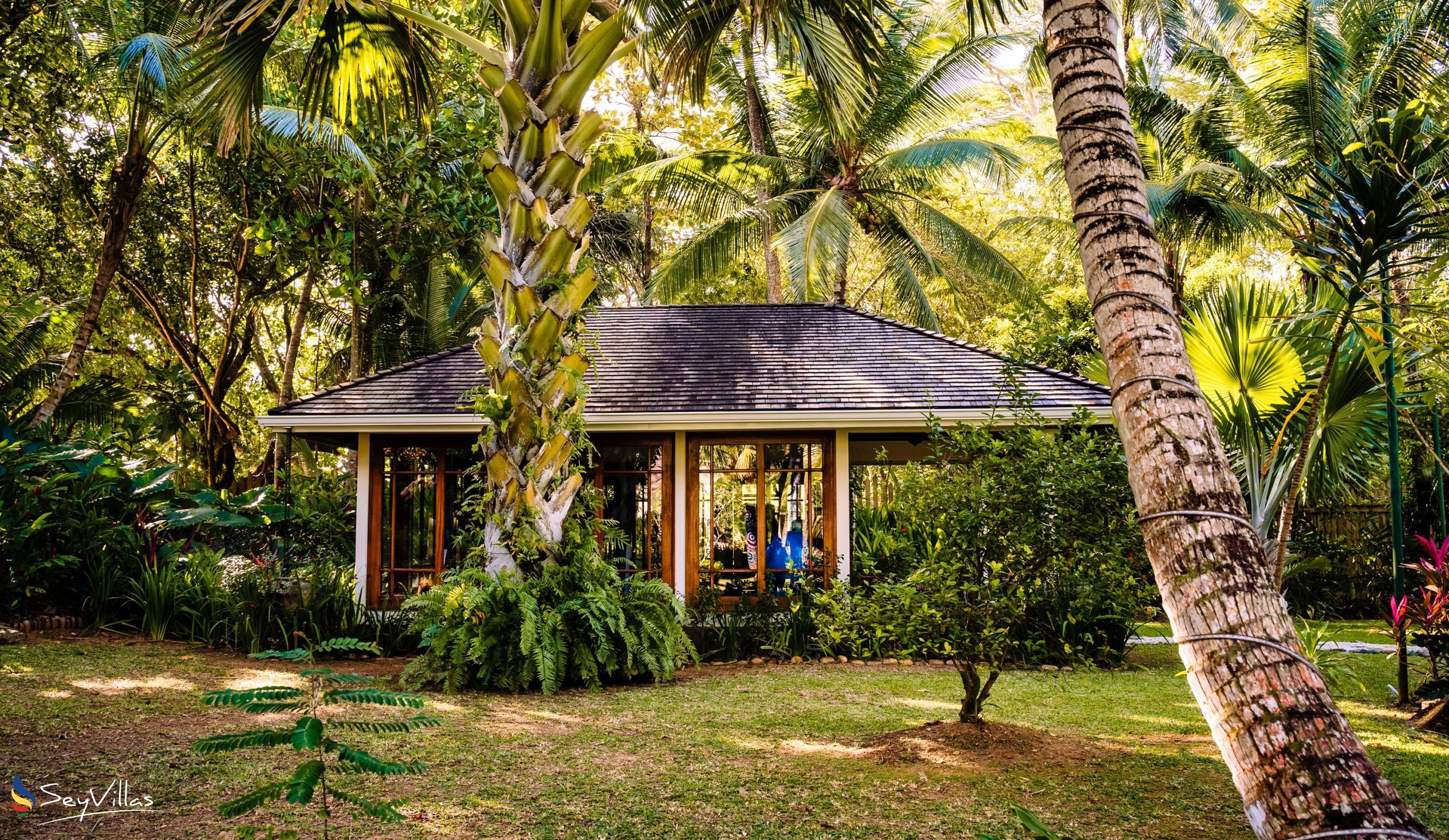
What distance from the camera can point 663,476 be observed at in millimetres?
11922

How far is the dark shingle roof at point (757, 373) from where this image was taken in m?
11.6

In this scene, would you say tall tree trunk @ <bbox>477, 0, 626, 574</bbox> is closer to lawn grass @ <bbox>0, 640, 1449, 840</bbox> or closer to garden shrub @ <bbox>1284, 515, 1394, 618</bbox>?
lawn grass @ <bbox>0, 640, 1449, 840</bbox>

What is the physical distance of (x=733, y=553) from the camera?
1220cm

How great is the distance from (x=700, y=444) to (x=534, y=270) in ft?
14.9

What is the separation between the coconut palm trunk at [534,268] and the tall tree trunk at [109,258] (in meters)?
7.92

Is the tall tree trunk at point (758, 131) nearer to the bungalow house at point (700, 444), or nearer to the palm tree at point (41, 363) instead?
the bungalow house at point (700, 444)

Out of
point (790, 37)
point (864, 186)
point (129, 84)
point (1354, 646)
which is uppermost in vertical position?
point (864, 186)

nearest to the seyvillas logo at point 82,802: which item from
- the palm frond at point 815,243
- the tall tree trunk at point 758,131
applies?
the palm frond at point 815,243

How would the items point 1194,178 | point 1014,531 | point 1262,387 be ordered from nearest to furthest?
point 1014,531, point 1262,387, point 1194,178

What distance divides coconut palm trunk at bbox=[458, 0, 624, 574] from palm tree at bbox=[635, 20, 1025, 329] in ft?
30.6

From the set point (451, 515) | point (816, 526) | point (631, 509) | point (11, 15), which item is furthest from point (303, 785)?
point (11, 15)

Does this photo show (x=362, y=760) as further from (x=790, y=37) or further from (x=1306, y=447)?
(x=790, y=37)

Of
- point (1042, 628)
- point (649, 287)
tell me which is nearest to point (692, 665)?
point (1042, 628)

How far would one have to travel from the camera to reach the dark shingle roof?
11555 millimetres
